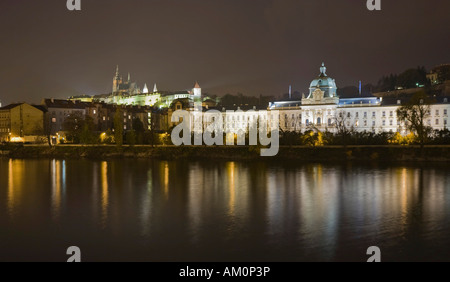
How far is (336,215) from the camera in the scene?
1777 centimetres

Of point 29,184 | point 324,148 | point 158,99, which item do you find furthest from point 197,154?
point 158,99

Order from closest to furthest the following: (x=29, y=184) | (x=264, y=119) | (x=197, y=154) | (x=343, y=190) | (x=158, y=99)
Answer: (x=343, y=190) → (x=29, y=184) → (x=197, y=154) → (x=264, y=119) → (x=158, y=99)

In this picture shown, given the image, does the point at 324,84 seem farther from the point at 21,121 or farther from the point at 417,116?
the point at 21,121

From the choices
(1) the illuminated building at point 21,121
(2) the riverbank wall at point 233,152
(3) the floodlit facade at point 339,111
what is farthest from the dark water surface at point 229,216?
(1) the illuminated building at point 21,121

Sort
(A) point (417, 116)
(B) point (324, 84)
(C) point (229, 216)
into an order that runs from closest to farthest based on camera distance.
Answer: (C) point (229, 216)
(A) point (417, 116)
(B) point (324, 84)

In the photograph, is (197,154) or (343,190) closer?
(343,190)

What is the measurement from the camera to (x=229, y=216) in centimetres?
1784

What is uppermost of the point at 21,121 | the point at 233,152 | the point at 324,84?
the point at 324,84

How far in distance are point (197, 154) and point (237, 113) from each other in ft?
108

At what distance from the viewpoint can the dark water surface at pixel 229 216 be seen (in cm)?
1321

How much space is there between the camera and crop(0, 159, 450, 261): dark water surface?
13.2 metres

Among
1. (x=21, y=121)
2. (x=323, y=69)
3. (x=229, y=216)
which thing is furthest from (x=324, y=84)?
(x=229, y=216)

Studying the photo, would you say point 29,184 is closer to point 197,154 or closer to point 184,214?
point 184,214

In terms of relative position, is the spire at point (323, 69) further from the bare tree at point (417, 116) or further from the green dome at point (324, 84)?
the bare tree at point (417, 116)
